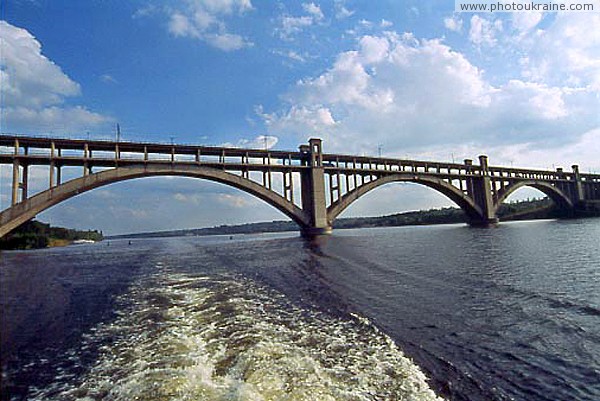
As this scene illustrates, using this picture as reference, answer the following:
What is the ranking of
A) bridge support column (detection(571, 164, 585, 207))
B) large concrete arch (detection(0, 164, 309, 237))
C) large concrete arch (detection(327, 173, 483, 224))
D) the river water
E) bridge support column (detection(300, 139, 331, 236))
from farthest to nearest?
bridge support column (detection(571, 164, 585, 207)) → large concrete arch (detection(327, 173, 483, 224)) → bridge support column (detection(300, 139, 331, 236)) → large concrete arch (detection(0, 164, 309, 237)) → the river water

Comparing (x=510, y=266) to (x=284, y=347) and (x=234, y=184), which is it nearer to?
(x=284, y=347)

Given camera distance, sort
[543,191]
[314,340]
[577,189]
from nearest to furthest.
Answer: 1. [314,340]
2. [543,191]
3. [577,189]

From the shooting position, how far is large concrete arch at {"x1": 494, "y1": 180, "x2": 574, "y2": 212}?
70.6m

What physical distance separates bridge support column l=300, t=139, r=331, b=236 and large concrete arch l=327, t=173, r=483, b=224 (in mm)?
2807

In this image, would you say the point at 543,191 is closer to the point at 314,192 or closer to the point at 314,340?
the point at 314,192

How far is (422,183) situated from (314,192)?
89.1 feet

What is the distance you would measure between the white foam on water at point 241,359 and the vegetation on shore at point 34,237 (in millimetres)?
40418

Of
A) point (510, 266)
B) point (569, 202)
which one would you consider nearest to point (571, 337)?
point (510, 266)

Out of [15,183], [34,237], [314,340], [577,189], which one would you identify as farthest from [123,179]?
[577,189]

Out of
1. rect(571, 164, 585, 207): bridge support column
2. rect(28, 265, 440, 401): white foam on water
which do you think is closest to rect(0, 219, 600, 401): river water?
rect(28, 265, 440, 401): white foam on water

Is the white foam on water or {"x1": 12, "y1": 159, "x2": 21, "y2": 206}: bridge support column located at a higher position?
{"x1": 12, "y1": 159, "x2": 21, "y2": 206}: bridge support column

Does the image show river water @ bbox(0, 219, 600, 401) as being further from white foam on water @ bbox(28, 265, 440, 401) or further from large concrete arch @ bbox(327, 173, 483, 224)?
large concrete arch @ bbox(327, 173, 483, 224)

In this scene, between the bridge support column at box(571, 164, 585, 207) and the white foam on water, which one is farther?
the bridge support column at box(571, 164, 585, 207)

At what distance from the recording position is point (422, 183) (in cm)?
6212
